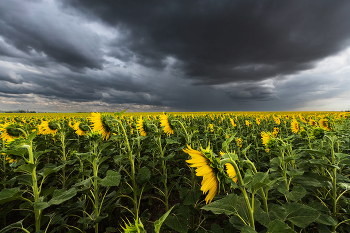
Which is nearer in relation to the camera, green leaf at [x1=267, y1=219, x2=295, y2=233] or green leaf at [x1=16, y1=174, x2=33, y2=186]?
green leaf at [x1=267, y1=219, x2=295, y2=233]

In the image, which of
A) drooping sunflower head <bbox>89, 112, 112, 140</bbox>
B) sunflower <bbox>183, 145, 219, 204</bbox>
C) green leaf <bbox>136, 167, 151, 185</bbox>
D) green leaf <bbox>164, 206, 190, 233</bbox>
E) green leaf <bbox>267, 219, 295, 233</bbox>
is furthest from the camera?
drooping sunflower head <bbox>89, 112, 112, 140</bbox>

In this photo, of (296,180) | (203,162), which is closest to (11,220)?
(203,162)

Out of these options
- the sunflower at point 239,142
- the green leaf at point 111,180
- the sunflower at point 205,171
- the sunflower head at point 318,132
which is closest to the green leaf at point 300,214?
the sunflower at point 205,171

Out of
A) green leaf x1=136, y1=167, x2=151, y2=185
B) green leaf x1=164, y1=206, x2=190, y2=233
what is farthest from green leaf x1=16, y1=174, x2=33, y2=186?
green leaf x1=164, y1=206, x2=190, y2=233

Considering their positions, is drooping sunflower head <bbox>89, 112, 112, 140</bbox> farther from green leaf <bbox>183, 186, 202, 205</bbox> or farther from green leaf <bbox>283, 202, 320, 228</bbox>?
green leaf <bbox>283, 202, 320, 228</bbox>

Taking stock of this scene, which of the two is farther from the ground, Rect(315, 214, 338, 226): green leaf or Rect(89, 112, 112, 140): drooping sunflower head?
Rect(89, 112, 112, 140): drooping sunflower head

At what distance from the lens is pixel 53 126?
4.21 metres

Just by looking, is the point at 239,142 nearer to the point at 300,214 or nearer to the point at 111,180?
the point at 300,214

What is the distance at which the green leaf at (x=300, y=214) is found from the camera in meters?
1.18

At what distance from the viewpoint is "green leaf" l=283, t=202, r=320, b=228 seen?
1.18m

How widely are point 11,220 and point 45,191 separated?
2295 mm

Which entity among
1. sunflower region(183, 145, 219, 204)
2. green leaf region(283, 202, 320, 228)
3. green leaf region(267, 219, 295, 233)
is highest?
sunflower region(183, 145, 219, 204)

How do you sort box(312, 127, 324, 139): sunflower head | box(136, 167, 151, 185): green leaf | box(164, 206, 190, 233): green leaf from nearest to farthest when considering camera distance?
1. box(164, 206, 190, 233): green leaf
2. box(136, 167, 151, 185): green leaf
3. box(312, 127, 324, 139): sunflower head

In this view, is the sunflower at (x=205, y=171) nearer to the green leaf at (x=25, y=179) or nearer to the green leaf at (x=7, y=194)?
the green leaf at (x=7, y=194)
